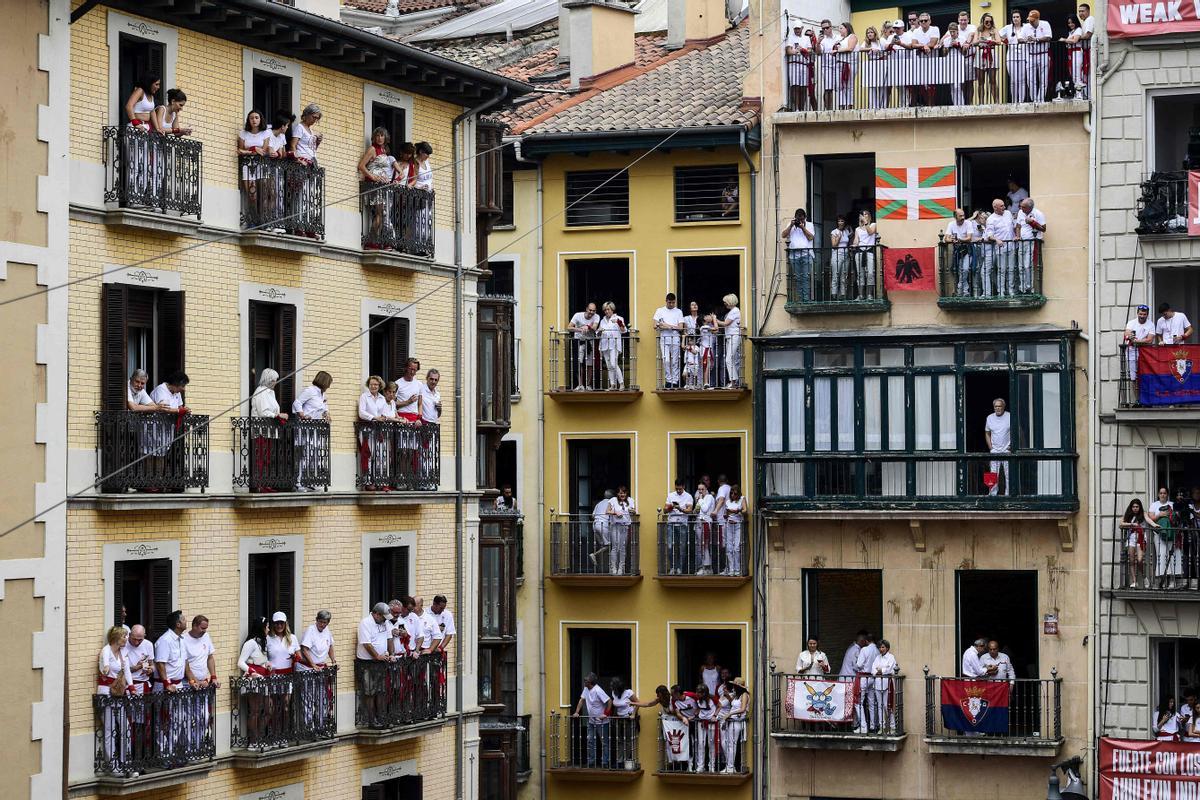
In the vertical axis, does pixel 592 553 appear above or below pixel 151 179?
below

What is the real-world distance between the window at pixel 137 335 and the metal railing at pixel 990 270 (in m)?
17.8

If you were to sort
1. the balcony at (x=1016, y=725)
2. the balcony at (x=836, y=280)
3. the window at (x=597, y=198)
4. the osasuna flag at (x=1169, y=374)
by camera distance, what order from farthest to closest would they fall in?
1. the window at (x=597, y=198)
2. the balcony at (x=836, y=280)
3. the balcony at (x=1016, y=725)
4. the osasuna flag at (x=1169, y=374)

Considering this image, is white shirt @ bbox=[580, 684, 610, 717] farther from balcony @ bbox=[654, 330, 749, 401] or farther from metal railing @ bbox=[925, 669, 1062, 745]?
metal railing @ bbox=[925, 669, 1062, 745]

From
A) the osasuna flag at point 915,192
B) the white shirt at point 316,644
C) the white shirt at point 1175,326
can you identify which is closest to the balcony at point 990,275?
the osasuna flag at point 915,192

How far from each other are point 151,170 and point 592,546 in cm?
1814

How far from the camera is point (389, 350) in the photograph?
4366 cm

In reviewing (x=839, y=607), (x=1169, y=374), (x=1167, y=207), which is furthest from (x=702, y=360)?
(x=1167, y=207)

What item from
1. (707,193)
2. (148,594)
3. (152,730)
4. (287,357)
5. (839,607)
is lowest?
(152,730)

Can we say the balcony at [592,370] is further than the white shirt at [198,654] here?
Yes

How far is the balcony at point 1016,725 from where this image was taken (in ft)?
161

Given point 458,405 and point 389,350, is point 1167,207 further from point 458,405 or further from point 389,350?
point 389,350

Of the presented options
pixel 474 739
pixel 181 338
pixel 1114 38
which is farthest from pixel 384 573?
pixel 1114 38

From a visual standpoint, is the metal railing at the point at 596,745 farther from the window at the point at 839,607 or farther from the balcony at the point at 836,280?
the balcony at the point at 836,280

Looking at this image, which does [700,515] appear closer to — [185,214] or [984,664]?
[984,664]
